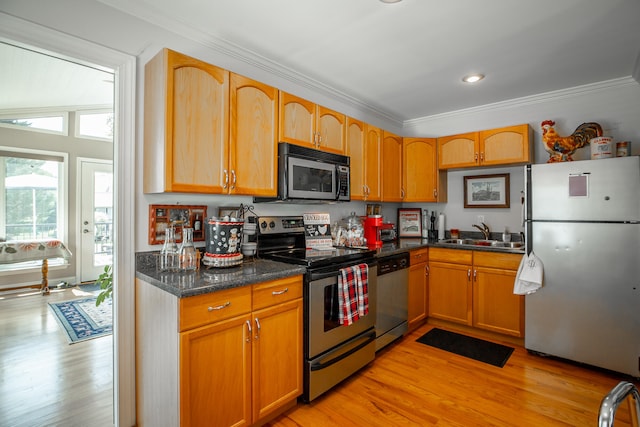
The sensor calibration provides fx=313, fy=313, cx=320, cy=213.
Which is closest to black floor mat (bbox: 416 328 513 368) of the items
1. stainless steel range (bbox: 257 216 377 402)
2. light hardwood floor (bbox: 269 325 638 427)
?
light hardwood floor (bbox: 269 325 638 427)

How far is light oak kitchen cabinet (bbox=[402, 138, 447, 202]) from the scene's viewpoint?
3.73 m

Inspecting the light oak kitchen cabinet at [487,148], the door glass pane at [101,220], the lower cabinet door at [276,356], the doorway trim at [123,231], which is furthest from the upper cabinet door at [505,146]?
the door glass pane at [101,220]

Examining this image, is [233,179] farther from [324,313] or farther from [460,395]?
[460,395]

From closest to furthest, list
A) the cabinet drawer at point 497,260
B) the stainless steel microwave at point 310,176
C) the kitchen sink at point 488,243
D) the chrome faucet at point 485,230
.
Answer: the stainless steel microwave at point 310,176, the cabinet drawer at point 497,260, the kitchen sink at point 488,243, the chrome faucet at point 485,230

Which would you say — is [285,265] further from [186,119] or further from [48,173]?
[48,173]

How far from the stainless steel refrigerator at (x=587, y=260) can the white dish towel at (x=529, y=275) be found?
6 cm

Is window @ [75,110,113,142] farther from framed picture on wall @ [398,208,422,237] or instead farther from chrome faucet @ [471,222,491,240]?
chrome faucet @ [471,222,491,240]

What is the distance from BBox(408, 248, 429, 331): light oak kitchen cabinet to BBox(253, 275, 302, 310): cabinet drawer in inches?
61.6

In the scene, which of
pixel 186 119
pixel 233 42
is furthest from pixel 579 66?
pixel 186 119

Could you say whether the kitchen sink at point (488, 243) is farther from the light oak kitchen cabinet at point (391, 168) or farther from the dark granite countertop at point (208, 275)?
the dark granite countertop at point (208, 275)

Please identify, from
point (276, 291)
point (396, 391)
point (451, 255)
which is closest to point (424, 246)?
point (451, 255)

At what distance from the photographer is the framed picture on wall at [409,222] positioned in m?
3.92

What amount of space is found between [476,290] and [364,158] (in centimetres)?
172

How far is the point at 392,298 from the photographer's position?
282 cm
